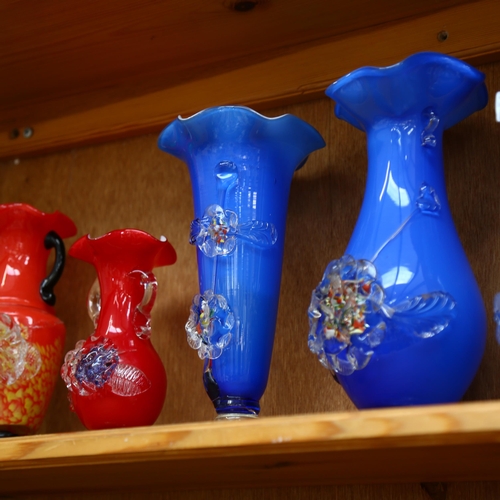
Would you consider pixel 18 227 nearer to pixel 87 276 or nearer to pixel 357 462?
pixel 87 276

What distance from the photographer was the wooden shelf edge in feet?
2.93

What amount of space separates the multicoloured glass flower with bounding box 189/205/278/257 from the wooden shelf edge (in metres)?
0.26

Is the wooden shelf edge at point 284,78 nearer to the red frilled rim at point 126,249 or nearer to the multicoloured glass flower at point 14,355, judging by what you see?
the red frilled rim at point 126,249

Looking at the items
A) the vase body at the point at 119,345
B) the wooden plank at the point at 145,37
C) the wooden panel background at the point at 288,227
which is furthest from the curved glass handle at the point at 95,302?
the wooden plank at the point at 145,37

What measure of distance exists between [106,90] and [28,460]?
0.60 m

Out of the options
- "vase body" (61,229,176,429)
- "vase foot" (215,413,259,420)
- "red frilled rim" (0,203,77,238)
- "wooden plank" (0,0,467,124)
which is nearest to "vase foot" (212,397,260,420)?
"vase foot" (215,413,259,420)

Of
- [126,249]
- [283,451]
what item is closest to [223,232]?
[126,249]

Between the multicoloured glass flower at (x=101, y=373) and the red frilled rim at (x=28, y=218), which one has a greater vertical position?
the red frilled rim at (x=28, y=218)

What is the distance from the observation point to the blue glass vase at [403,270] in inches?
25.5

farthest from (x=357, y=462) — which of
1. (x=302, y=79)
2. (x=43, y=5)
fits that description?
(x=43, y=5)

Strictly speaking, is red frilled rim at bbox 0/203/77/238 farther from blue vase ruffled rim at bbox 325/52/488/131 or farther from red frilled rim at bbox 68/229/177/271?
blue vase ruffled rim at bbox 325/52/488/131

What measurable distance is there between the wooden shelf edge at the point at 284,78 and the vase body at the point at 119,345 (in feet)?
0.84

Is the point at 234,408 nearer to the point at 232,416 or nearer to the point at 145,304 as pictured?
the point at 232,416

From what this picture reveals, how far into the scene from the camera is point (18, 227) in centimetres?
97
